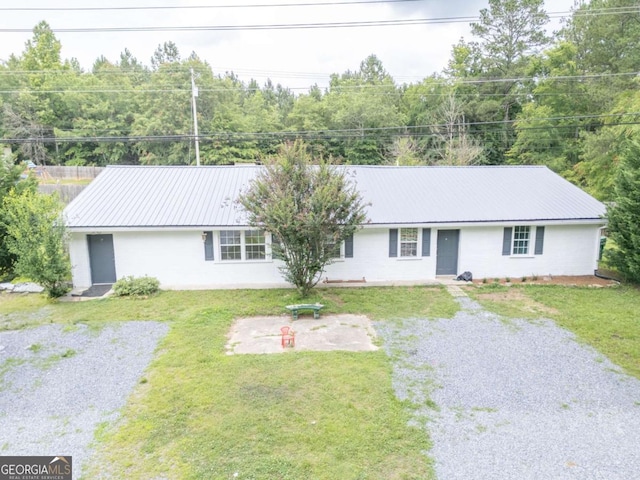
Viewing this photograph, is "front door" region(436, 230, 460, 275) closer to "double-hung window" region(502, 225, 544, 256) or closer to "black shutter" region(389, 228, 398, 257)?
"black shutter" region(389, 228, 398, 257)

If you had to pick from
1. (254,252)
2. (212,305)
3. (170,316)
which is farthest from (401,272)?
(170,316)

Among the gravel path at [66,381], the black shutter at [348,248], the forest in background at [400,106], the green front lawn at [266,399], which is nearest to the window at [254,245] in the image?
the green front lawn at [266,399]

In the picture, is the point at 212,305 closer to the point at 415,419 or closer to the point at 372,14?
the point at 415,419

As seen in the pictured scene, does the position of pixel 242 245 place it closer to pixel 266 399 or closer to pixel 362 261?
pixel 362 261

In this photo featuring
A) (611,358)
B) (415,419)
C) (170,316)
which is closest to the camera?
(415,419)

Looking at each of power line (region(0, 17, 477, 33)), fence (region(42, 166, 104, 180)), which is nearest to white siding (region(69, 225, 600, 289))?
power line (region(0, 17, 477, 33))
